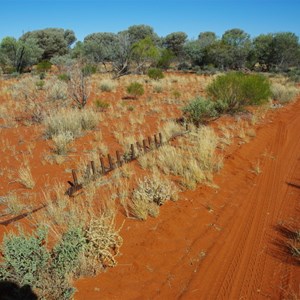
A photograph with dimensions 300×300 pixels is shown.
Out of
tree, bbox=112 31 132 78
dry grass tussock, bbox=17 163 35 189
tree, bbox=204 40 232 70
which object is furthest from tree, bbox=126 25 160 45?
dry grass tussock, bbox=17 163 35 189

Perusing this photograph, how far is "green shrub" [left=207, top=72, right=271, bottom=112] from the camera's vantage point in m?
13.7

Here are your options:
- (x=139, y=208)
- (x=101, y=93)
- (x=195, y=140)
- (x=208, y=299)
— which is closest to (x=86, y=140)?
(x=195, y=140)

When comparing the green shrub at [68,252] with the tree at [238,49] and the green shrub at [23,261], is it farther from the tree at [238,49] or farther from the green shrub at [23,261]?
the tree at [238,49]

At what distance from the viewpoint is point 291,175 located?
7281 mm

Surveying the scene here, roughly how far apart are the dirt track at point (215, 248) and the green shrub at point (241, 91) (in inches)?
276

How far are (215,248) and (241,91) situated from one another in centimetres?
1046

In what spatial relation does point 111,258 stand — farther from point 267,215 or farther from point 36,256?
point 267,215

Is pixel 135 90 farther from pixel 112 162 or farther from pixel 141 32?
pixel 141 32

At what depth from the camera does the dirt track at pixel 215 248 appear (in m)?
3.92

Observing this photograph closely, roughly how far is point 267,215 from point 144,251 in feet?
8.32

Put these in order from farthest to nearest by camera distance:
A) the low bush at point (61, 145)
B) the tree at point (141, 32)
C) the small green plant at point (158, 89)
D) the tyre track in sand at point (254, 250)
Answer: the tree at point (141, 32) < the small green plant at point (158, 89) < the low bush at point (61, 145) < the tyre track in sand at point (254, 250)

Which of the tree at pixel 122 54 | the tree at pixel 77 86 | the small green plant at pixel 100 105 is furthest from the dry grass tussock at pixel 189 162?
the tree at pixel 122 54

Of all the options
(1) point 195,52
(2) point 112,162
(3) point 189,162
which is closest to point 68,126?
(2) point 112,162

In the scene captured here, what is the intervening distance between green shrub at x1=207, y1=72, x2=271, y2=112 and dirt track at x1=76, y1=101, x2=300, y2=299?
6998 mm
